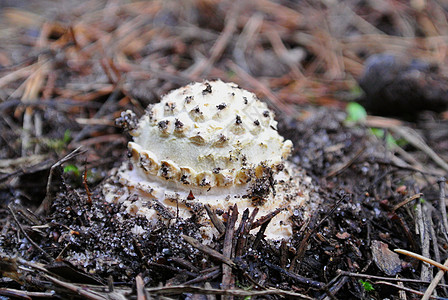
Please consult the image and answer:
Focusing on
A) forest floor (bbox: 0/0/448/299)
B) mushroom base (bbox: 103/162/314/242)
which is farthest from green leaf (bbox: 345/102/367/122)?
mushroom base (bbox: 103/162/314/242)

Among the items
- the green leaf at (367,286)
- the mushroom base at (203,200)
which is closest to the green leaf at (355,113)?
the mushroom base at (203,200)

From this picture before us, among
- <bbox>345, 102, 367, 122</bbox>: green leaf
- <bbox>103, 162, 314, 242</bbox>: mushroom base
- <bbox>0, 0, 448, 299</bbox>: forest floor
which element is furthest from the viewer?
<bbox>345, 102, 367, 122</bbox>: green leaf


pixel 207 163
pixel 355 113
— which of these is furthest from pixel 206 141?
pixel 355 113

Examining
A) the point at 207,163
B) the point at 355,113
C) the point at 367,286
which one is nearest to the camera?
the point at 367,286

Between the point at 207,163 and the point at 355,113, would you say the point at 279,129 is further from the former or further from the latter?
→ the point at 207,163

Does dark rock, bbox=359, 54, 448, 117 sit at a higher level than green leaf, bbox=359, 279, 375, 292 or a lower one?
higher

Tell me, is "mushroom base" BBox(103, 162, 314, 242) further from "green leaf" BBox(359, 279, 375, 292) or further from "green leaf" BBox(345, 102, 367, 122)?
"green leaf" BBox(345, 102, 367, 122)
